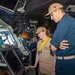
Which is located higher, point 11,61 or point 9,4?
point 9,4

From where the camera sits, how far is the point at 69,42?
3299 millimetres

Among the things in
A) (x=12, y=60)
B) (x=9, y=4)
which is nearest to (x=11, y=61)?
(x=12, y=60)

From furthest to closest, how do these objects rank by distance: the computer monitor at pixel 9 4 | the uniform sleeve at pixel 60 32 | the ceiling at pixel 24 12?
the computer monitor at pixel 9 4
the ceiling at pixel 24 12
the uniform sleeve at pixel 60 32

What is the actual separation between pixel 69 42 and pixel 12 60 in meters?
0.90

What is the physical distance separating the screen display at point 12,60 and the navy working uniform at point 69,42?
2.03 feet

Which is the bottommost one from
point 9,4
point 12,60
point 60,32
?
point 12,60

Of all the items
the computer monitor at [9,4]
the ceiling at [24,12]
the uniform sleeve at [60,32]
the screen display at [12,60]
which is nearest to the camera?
the uniform sleeve at [60,32]

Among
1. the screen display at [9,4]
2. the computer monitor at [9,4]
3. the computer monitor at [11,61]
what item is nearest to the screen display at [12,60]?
the computer monitor at [11,61]

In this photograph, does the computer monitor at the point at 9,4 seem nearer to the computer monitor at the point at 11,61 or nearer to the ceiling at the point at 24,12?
the ceiling at the point at 24,12

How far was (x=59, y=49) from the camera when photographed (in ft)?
11.1

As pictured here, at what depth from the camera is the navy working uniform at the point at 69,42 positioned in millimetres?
3197

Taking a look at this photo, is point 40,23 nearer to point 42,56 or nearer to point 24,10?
point 24,10

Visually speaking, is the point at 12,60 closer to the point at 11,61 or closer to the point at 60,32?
the point at 11,61

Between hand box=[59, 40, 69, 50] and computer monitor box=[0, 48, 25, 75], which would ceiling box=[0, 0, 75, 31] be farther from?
hand box=[59, 40, 69, 50]
